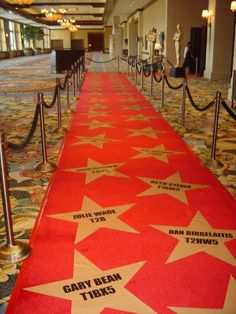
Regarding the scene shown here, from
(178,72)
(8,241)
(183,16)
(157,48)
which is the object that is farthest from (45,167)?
(157,48)

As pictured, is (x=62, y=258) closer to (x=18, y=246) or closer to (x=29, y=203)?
(x=18, y=246)

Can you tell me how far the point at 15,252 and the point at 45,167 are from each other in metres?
1.78

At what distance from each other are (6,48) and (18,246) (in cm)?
3285

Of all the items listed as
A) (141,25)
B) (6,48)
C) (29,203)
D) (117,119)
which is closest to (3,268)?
(29,203)

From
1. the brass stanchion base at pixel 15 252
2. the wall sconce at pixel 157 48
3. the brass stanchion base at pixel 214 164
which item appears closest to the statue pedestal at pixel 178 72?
the wall sconce at pixel 157 48

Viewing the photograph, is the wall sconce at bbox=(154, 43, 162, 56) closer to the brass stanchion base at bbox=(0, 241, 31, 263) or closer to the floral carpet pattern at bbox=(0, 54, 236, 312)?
the floral carpet pattern at bbox=(0, 54, 236, 312)

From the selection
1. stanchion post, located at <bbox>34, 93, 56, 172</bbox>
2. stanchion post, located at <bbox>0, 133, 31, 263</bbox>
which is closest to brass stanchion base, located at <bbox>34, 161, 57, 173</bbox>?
stanchion post, located at <bbox>34, 93, 56, 172</bbox>

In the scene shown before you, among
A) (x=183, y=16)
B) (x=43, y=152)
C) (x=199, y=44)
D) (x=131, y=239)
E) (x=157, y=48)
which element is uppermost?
(x=183, y=16)

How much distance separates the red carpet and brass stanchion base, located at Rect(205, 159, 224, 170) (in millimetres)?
108

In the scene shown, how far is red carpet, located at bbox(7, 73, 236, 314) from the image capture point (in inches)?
80.4

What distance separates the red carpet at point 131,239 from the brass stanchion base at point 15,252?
58 mm

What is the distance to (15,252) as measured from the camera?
246cm

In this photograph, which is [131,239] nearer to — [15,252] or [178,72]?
[15,252]

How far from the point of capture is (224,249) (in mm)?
2529
